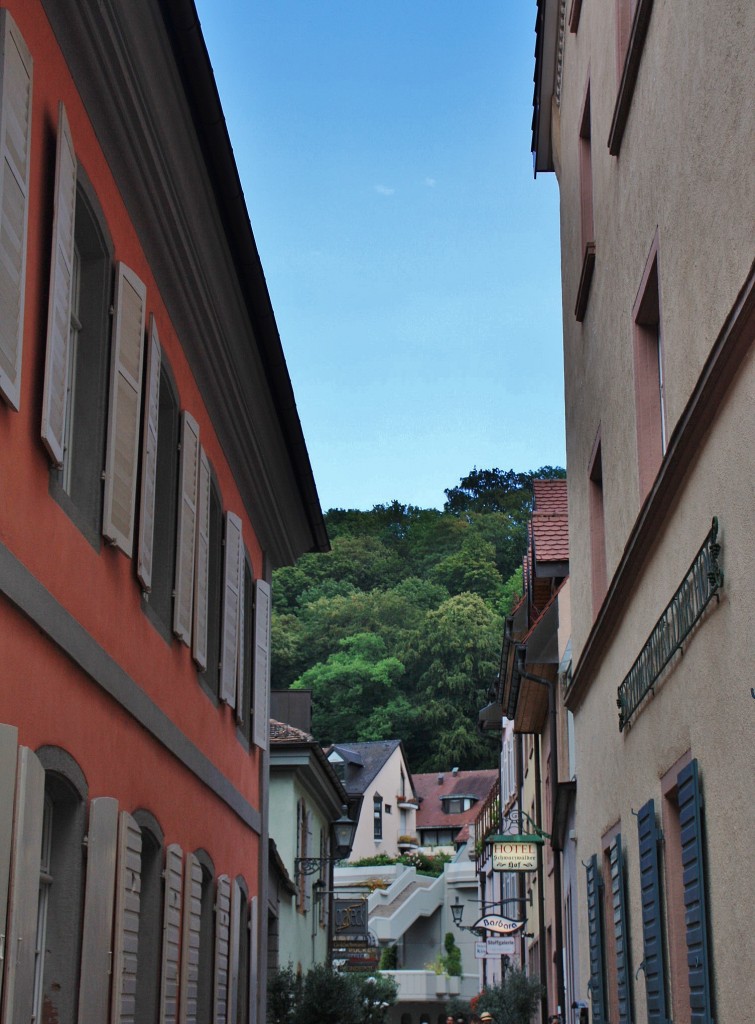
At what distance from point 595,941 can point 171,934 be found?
3.36 metres

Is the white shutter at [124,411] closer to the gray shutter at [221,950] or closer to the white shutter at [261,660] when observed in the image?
the gray shutter at [221,950]

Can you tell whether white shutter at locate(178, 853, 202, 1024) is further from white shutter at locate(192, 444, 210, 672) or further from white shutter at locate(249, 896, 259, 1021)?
white shutter at locate(249, 896, 259, 1021)

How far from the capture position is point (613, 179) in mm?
9898

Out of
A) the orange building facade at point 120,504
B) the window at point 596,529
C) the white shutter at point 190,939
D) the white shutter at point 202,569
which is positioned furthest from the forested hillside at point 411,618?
the white shutter at point 190,939

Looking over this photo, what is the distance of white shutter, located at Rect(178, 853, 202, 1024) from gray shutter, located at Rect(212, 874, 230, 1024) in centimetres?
85

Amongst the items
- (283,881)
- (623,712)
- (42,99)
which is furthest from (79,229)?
(283,881)

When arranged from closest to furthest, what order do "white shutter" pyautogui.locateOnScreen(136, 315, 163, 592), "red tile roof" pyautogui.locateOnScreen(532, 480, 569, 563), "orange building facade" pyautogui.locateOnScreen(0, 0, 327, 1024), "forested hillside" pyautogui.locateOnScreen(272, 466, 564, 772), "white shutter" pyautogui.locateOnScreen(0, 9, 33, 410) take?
"white shutter" pyautogui.locateOnScreen(0, 9, 33, 410), "orange building facade" pyautogui.locateOnScreen(0, 0, 327, 1024), "white shutter" pyautogui.locateOnScreen(136, 315, 163, 592), "red tile roof" pyautogui.locateOnScreen(532, 480, 569, 563), "forested hillside" pyautogui.locateOnScreen(272, 466, 564, 772)

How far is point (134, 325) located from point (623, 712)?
12.9 feet

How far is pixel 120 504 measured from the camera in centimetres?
838

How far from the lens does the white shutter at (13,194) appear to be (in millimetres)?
6027

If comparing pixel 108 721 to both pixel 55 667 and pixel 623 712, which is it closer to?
pixel 55 667

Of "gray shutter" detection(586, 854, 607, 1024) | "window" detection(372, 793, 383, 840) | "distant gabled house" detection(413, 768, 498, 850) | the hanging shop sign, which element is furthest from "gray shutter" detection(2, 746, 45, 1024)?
"distant gabled house" detection(413, 768, 498, 850)

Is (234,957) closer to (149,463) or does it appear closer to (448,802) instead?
(149,463)

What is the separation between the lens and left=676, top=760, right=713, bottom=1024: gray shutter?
21.9 ft
